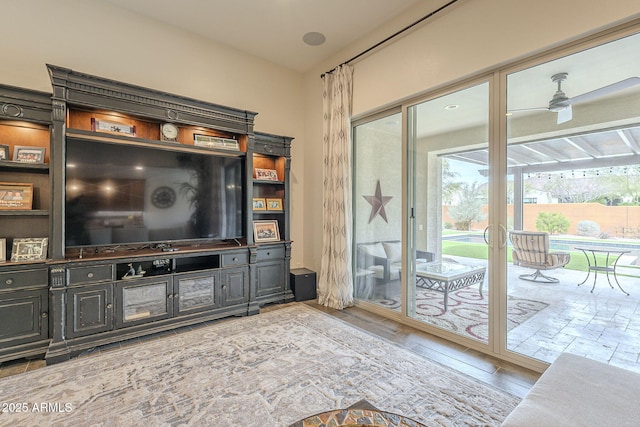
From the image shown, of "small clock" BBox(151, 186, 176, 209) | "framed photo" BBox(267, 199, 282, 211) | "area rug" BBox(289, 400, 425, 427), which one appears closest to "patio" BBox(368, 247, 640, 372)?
"area rug" BBox(289, 400, 425, 427)

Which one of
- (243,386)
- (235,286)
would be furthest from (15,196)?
(243,386)

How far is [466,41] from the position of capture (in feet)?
8.89

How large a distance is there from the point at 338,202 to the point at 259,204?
114cm

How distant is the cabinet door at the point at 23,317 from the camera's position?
2.44 metres

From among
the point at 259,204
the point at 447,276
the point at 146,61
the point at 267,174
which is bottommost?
the point at 447,276

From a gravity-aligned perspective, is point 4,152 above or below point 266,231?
above

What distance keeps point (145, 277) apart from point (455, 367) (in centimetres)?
302

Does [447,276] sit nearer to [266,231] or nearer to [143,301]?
[266,231]

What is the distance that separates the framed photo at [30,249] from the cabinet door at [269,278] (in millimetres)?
2144

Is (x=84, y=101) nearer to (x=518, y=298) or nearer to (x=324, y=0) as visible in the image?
(x=324, y=0)

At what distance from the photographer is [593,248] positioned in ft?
7.40

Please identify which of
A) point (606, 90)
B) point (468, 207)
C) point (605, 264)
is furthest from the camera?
point (468, 207)

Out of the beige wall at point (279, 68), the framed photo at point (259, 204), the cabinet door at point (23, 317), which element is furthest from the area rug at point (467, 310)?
the cabinet door at point (23, 317)

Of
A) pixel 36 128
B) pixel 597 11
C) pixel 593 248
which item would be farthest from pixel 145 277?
pixel 597 11
